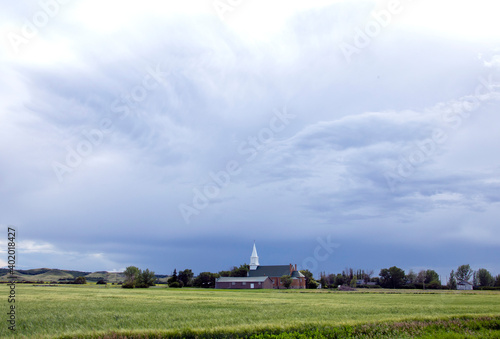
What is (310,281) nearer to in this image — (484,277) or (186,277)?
(186,277)

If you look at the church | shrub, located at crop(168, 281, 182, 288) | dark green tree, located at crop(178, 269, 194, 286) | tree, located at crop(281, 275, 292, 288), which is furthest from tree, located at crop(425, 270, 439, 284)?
shrub, located at crop(168, 281, 182, 288)

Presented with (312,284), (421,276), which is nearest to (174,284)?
(312,284)

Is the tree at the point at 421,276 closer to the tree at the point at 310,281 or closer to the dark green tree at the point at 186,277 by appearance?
the tree at the point at 310,281

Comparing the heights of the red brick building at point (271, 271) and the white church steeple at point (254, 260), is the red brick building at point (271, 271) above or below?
below

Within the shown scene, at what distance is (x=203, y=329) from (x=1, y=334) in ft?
31.7

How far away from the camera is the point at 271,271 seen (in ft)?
528

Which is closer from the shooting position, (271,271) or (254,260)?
(271,271)

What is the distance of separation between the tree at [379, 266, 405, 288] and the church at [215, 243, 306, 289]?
108 feet

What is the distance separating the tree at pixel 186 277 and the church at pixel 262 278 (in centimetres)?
1082

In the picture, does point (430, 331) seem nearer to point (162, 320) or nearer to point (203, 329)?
point (203, 329)

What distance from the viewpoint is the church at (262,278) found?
136m

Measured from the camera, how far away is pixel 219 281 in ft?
450

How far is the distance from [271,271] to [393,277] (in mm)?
50259

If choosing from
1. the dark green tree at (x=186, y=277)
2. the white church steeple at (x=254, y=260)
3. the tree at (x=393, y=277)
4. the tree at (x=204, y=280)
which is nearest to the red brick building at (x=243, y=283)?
the tree at (x=204, y=280)
